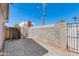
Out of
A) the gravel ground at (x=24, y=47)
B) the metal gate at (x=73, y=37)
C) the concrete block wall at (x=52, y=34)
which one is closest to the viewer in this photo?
the gravel ground at (x=24, y=47)

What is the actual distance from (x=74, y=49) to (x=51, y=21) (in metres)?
1.58

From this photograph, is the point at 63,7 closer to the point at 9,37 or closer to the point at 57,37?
the point at 57,37

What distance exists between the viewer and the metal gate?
22.6 feet

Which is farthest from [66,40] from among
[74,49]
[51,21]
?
[51,21]

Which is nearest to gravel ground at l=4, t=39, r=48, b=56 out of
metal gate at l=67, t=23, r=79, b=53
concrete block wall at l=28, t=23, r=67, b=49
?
concrete block wall at l=28, t=23, r=67, b=49

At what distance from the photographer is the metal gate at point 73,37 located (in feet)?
22.6

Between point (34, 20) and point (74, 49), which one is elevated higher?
point (34, 20)

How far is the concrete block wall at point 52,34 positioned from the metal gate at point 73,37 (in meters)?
0.19

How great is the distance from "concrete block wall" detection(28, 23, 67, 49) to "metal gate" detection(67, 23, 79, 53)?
185mm

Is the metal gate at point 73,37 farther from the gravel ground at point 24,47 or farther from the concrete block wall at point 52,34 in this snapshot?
the gravel ground at point 24,47

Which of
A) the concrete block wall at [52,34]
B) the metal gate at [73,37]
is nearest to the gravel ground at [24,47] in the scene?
the concrete block wall at [52,34]

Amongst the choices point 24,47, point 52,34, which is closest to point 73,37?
point 52,34

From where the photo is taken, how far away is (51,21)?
288 inches

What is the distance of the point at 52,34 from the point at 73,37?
1.45 meters
